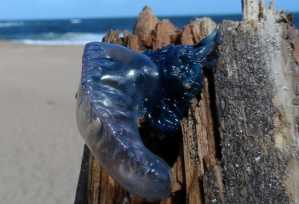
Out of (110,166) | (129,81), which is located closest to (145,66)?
(129,81)

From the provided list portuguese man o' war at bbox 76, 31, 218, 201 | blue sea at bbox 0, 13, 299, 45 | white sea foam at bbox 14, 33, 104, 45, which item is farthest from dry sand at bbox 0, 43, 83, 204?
white sea foam at bbox 14, 33, 104, 45

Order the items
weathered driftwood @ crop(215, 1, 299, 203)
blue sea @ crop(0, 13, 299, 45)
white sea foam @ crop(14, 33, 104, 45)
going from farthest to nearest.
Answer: blue sea @ crop(0, 13, 299, 45) < white sea foam @ crop(14, 33, 104, 45) < weathered driftwood @ crop(215, 1, 299, 203)

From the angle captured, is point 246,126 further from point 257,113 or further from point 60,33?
point 60,33

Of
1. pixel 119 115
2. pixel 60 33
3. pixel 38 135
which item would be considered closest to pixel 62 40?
pixel 60 33

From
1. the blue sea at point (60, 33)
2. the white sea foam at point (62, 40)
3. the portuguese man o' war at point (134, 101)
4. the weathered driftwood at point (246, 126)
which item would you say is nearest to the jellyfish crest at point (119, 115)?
the portuguese man o' war at point (134, 101)

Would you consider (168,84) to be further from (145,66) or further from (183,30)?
(183,30)

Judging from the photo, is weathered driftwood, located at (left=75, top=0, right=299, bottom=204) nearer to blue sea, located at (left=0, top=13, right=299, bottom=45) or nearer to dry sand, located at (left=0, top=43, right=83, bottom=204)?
dry sand, located at (left=0, top=43, right=83, bottom=204)
